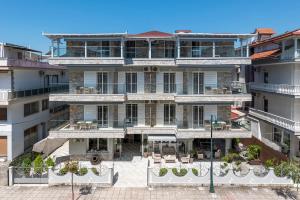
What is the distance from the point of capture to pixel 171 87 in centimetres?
2978

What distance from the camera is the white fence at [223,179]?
2231 cm

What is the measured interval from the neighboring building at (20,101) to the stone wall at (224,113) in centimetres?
2113

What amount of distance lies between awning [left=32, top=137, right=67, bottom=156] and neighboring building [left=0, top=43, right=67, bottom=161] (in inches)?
110

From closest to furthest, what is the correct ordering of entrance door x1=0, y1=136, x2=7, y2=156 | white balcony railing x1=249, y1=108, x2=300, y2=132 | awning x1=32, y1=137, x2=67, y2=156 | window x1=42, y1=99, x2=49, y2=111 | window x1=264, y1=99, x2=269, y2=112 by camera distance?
white balcony railing x1=249, y1=108, x2=300, y2=132 < awning x1=32, y1=137, x2=67, y2=156 < entrance door x1=0, y1=136, x2=7, y2=156 < window x1=264, y1=99, x2=269, y2=112 < window x1=42, y1=99, x2=49, y2=111

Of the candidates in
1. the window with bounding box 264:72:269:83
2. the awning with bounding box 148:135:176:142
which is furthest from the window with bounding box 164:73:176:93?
the window with bounding box 264:72:269:83

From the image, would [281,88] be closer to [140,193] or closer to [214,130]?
[214,130]

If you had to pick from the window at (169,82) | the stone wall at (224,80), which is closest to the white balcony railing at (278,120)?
the stone wall at (224,80)

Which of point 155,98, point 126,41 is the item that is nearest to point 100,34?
point 126,41

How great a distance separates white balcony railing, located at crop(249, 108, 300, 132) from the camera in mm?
25125

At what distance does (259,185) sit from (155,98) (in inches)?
500

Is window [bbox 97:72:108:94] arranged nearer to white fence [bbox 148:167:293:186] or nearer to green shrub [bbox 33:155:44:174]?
green shrub [bbox 33:155:44:174]

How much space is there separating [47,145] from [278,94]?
81.7ft

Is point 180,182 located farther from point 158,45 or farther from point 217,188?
point 158,45

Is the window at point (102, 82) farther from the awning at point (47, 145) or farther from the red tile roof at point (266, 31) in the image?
the red tile roof at point (266, 31)
